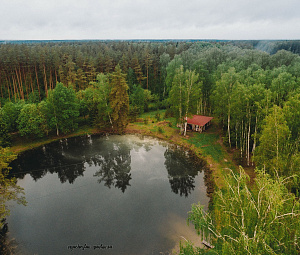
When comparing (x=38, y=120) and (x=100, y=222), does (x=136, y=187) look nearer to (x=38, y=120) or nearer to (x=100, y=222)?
(x=100, y=222)

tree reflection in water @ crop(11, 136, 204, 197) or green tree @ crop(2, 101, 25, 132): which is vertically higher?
green tree @ crop(2, 101, 25, 132)

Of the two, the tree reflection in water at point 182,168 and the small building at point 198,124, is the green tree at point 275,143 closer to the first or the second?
the tree reflection in water at point 182,168

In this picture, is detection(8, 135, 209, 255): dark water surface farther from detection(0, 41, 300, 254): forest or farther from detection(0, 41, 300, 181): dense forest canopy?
detection(0, 41, 300, 181): dense forest canopy

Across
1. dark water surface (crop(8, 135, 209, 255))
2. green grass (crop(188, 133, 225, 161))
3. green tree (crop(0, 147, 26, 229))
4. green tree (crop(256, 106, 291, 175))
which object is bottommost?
dark water surface (crop(8, 135, 209, 255))

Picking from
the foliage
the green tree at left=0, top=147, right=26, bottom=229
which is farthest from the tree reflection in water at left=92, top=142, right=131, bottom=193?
the foliage

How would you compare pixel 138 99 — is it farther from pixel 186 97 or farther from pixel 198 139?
pixel 198 139

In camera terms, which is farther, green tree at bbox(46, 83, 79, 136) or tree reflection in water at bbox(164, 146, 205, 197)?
green tree at bbox(46, 83, 79, 136)
